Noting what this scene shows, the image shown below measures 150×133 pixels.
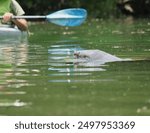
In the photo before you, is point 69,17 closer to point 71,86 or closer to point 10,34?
point 10,34

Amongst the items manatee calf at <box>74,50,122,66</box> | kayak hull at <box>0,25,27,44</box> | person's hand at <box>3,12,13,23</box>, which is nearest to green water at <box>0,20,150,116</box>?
manatee calf at <box>74,50,122,66</box>

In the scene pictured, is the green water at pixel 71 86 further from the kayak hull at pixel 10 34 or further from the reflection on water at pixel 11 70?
the kayak hull at pixel 10 34

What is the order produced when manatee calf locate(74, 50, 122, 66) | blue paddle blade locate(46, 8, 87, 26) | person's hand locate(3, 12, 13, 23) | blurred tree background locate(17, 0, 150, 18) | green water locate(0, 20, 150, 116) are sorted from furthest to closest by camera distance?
blurred tree background locate(17, 0, 150, 18)
blue paddle blade locate(46, 8, 87, 26)
person's hand locate(3, 12, 13, 23)
manatee calf locate(74, 50, 122, 66)
green water locate(0, 20, 150, 116)

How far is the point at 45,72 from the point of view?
7.35 m

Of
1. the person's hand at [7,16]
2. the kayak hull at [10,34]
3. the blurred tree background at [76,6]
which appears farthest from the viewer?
the blurred tree background at [76,6]

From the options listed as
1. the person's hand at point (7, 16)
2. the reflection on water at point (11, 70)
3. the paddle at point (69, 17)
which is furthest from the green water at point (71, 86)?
the paddle at point (69, 17)

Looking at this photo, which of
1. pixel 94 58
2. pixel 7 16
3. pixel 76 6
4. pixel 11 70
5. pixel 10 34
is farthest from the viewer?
pixel 76 6

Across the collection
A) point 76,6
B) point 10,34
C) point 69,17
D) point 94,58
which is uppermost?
point 69,17

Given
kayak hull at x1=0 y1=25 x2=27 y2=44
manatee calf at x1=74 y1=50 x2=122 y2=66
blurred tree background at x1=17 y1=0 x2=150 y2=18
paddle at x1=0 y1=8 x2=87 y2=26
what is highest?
paddle at x1=0 y1=8 x2=87 y2=26

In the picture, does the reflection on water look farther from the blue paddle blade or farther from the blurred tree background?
the blurred tree background

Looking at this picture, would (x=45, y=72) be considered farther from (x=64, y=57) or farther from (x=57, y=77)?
(x=64, y=57)

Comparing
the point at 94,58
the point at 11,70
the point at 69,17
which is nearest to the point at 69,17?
the point at 69,17

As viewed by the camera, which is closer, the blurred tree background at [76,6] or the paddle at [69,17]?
the paddle at [69,17]

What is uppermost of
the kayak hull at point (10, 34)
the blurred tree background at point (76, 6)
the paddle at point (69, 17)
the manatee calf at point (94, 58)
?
the paddle at point (69, 17)
